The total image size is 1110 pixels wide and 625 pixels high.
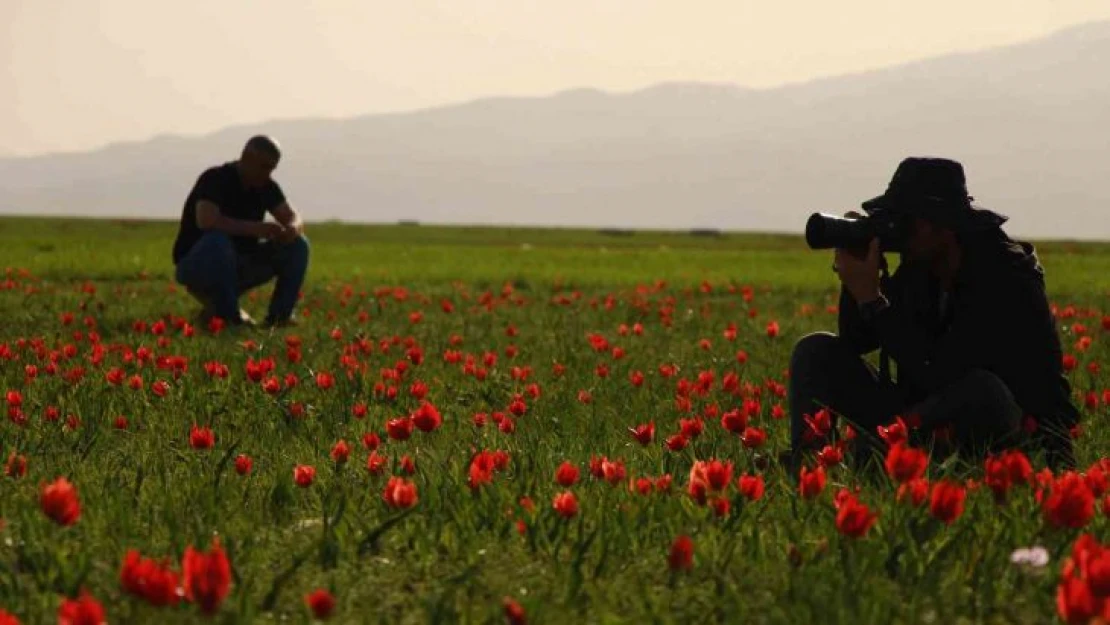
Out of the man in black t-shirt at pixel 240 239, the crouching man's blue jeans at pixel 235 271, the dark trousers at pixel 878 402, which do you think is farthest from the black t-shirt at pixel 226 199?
the dark trousers at pixel 878 402

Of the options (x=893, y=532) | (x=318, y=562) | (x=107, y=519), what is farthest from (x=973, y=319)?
(x=107, y=519)

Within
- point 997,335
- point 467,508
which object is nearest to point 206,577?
point 467,508

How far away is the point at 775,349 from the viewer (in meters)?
10.1

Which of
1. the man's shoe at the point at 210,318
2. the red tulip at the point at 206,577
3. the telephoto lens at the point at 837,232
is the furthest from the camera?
the man's shoe at the point at 210,318

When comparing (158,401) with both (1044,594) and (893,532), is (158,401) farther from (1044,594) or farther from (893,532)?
(1044,594)

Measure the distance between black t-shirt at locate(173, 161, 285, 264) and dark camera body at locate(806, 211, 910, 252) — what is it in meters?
8.11

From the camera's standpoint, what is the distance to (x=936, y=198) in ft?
15.8

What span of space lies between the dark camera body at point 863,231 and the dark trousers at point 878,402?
560 mm

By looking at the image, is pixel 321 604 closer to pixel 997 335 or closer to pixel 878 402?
pixel 997 335

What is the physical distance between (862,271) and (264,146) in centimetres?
781

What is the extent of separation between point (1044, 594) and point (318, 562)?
5.74 ft

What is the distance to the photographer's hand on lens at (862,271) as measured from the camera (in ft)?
16.4

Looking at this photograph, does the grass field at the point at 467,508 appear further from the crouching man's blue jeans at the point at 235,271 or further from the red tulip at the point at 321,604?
the crouching man's blue jeans at the point at 235,271

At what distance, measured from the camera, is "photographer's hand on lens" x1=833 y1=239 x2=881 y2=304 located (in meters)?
5.01
